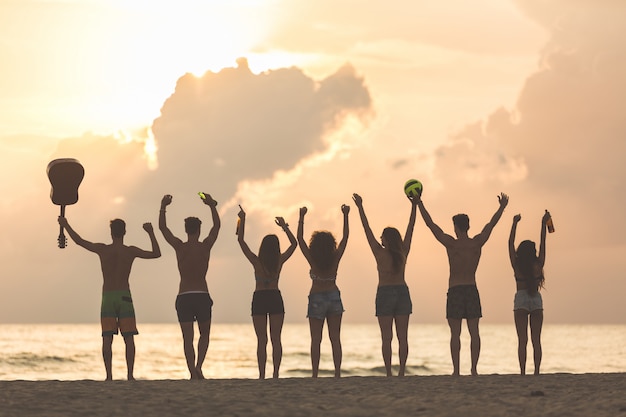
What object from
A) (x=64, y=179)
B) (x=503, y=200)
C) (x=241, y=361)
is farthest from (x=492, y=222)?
(x=241, y=361)

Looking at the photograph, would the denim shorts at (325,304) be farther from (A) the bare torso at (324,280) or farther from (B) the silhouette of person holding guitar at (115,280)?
(B) the silhouette of person holding guitar at (115,280)

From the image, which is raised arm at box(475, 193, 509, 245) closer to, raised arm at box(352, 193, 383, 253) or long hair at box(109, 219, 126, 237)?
raised arm at box(352, 193, 383, 253)

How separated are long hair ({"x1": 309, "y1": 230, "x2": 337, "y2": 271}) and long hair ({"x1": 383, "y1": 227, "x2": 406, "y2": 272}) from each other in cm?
81

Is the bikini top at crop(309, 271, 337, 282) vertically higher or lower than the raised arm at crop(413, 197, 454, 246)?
lower

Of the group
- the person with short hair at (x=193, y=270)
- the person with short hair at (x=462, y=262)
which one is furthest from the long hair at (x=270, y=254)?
the person with short hair at (x=462, y=262)

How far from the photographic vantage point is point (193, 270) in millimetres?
14984

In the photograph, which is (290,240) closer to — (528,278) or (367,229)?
(367,229)

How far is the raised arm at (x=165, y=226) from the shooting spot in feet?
48.8

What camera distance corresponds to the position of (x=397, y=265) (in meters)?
15.1

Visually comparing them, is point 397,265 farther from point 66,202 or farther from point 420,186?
point 66,202

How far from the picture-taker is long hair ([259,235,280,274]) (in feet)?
49.3

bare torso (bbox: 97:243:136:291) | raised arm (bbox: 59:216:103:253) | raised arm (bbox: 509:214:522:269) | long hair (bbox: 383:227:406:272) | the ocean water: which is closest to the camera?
raised arm (bbox: 59:216:103:253)

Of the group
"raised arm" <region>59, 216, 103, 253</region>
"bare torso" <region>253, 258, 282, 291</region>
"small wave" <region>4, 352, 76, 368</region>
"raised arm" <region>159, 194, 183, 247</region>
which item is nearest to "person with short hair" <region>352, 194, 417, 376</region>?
"bare torso" <region>253, 258, 282, 291</region>

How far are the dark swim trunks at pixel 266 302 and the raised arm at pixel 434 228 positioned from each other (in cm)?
247
